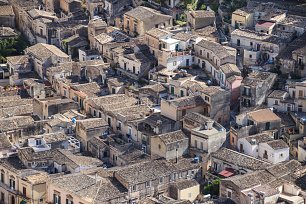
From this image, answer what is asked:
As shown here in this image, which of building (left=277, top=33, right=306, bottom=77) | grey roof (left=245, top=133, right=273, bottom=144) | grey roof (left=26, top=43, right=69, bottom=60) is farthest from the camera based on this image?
grey roof (left=26, top=43, right=69, bottom=60)

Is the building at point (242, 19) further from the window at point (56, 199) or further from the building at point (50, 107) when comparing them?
the window at point (56, 199)

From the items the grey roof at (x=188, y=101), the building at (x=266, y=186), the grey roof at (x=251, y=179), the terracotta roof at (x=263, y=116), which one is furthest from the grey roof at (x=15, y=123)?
the grey roof at (x=251, y=179)

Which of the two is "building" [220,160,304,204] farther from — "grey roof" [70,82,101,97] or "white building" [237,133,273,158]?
"grey roof" [70,82,101,97]

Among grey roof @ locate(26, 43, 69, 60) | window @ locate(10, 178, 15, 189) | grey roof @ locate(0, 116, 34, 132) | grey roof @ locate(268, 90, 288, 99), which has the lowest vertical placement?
window @ locate(10, 178, 15, 189)

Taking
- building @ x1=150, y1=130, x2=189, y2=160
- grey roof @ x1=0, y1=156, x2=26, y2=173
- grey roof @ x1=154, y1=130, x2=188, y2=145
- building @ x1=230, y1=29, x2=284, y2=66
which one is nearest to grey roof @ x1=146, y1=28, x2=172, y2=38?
building @ x1=230, y1=29, x2=284, y2=66

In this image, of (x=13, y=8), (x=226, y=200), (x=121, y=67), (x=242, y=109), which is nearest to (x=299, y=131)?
(x=242, y=109)

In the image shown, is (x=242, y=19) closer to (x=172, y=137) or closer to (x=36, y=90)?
(x=36, y=90)
